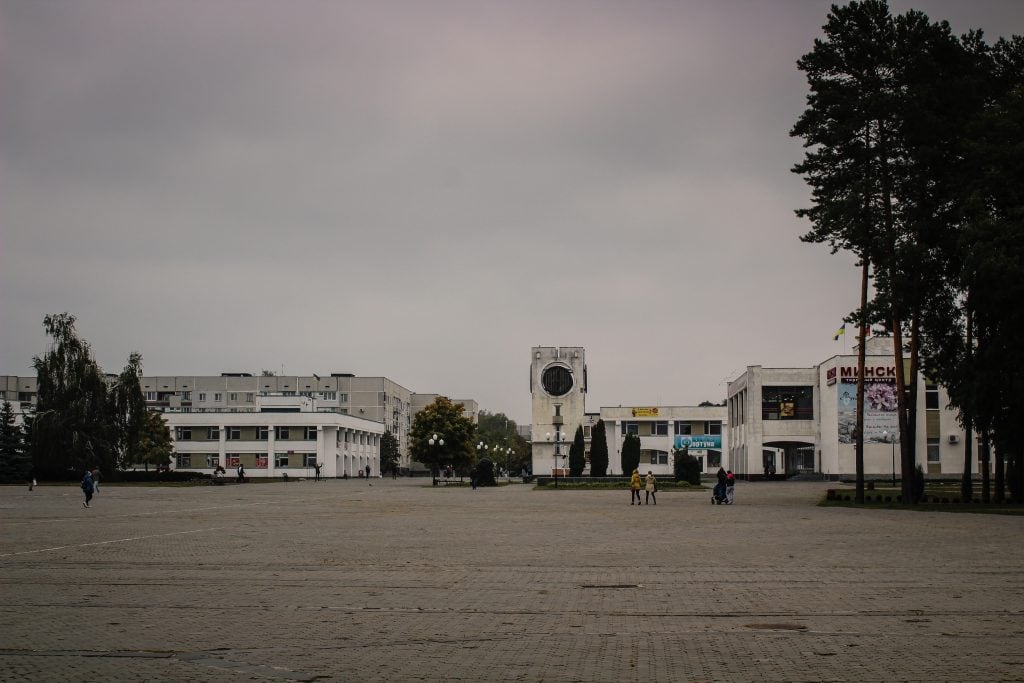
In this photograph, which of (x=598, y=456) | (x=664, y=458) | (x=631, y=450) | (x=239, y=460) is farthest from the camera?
(x=664, y=458)

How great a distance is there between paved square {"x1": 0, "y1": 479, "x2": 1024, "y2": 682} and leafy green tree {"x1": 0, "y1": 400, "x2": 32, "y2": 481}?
2226 inches

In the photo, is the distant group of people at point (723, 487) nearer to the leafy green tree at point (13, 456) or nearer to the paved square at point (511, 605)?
the paved square at point (511, 605)

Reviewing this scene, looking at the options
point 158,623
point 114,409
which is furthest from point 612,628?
point 114,409

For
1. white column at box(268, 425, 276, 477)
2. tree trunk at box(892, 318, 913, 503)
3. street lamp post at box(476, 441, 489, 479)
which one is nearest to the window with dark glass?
street lamp post at box(476, 441, 489, 479)

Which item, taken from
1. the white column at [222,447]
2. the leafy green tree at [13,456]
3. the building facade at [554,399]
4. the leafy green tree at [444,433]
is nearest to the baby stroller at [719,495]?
the leafy green tree at [444,433]

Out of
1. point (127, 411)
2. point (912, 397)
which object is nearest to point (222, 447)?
point (127, 411)

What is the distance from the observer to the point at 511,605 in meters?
11.9

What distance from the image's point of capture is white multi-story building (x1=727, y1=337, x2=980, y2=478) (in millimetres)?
83438

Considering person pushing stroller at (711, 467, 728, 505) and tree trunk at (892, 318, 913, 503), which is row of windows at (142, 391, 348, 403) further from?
tree trunk at (892, 318, 913, 503)

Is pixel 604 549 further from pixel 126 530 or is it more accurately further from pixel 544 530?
pixel 126 530

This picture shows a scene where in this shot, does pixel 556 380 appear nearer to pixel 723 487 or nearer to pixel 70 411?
pixel 70 411

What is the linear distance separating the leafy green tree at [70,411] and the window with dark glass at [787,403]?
60.0 meters

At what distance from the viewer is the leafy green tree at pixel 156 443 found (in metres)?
100

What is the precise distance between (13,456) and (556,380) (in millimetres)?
58999
